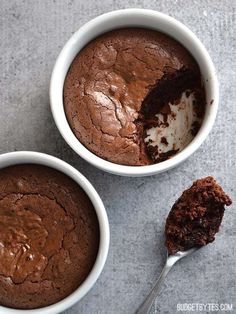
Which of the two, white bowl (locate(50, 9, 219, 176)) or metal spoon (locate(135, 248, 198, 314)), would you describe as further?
metal spoon (locate(135, 248, 198, 314))

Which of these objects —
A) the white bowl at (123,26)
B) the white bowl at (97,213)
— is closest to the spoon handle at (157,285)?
the white bowl at (97,213)

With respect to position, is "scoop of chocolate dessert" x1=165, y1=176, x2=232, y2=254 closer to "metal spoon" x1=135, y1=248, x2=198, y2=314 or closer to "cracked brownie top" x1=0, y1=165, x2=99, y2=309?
"metal spoon" x1=135, y1=248, x2=198, y2=314

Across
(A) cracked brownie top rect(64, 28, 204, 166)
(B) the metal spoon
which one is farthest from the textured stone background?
(A) cracked brownie top rect(64, 28, 204, 166)

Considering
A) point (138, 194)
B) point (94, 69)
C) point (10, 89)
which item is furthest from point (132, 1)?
point (138, 194)

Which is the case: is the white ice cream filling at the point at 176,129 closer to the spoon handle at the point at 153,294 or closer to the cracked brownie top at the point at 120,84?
the cracked brownie top at the point at 120,84

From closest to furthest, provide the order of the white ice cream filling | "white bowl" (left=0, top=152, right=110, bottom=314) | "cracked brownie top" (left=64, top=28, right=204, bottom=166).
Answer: "white bowl" (left=0, top=152, right=110, bottom=314) < "cracked brownie top" (left=64, top=28, right=204, bottom=166) < the white ice cream filling

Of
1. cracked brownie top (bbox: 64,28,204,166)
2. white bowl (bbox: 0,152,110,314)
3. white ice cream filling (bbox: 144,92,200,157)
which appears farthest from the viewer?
Result: white ice cream filling (bbox: 144,92,200,157)
